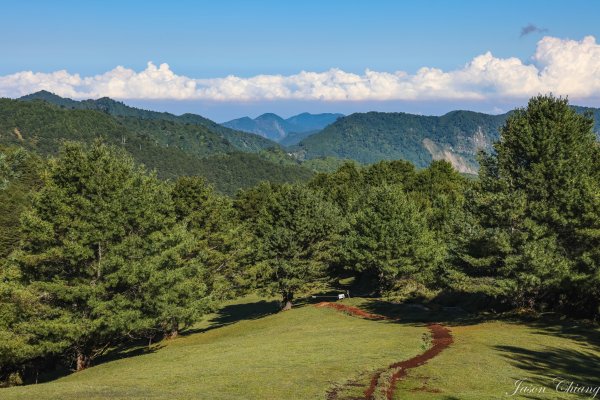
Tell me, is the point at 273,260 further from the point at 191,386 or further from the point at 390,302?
the point at 191,386

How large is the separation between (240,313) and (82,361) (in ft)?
124

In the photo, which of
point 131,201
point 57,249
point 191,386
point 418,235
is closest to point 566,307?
point 418,235

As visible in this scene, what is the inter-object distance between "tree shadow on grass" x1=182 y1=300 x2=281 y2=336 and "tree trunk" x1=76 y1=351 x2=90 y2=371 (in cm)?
1897

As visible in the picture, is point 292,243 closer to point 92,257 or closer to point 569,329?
point 92,257

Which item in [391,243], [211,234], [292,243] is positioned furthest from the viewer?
[292,243]

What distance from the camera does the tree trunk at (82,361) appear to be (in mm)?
41978

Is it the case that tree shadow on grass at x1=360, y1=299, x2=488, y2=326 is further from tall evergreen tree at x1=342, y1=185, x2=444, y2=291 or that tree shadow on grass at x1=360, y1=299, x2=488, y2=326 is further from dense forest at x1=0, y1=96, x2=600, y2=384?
tall evergreen tree at x1=342, y1=185, x2=444, y2=291

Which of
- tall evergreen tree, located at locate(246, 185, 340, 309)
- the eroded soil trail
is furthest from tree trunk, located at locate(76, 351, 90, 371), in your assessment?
the eroded soil trail

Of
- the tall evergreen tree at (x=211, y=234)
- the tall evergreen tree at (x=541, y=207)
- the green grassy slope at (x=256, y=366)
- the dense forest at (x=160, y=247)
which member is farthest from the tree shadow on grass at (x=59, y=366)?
the tall evergreen tree at (x=541, y=207)

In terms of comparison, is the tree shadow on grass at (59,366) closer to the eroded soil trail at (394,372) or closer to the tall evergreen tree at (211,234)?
the tall evergreen tree at (211,234)

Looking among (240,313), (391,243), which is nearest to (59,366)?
(240,313)

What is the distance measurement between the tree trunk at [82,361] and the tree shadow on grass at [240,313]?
19.0 m

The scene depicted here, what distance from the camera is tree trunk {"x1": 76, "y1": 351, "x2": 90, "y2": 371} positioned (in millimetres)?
41978

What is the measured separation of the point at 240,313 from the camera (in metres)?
79.1
